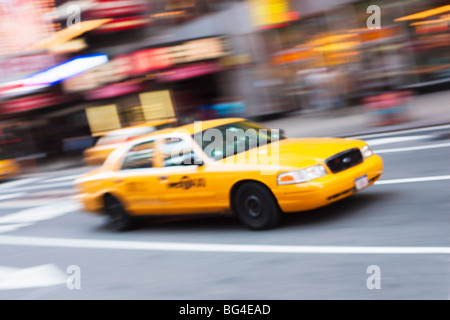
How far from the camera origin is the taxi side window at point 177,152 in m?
7.72

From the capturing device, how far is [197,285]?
5.73m

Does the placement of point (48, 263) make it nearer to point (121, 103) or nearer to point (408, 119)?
point (408, 119)

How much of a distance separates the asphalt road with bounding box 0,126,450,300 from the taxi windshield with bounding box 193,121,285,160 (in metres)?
0.96

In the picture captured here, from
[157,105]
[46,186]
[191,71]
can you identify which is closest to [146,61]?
[191,71]

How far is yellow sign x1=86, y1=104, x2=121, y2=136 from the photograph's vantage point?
31369mm

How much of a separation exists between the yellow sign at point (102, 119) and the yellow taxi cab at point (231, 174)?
22.8 m

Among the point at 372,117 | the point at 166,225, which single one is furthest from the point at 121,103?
the point at 166,225

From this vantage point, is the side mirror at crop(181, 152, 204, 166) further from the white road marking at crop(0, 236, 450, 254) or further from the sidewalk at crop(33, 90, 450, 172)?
the sidewalk at crop(33, 90, 450, 172)

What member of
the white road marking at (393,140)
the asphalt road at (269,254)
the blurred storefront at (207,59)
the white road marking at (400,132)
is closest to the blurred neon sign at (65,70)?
the blurred storefront at (207,59)

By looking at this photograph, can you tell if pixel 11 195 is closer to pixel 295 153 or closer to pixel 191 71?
pixel 295 153

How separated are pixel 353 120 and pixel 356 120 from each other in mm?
167

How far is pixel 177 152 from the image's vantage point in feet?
25.8

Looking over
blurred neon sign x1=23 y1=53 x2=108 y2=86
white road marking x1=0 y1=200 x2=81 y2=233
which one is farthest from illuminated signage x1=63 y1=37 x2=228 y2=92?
white road marking x1=0 y1=200 x2=81 y2=233

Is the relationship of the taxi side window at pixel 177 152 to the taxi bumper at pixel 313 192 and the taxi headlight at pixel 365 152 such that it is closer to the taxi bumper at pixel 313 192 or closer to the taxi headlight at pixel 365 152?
the taxi bumper at pixel 313 192
